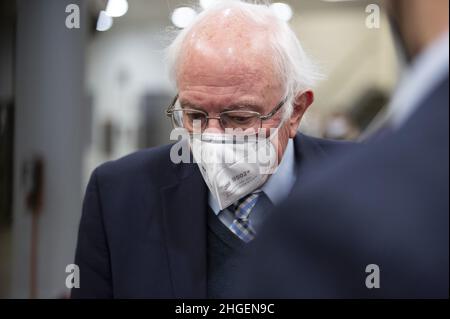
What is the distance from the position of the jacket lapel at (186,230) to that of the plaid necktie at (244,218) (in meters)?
0.07

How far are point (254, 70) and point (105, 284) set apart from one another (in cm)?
Result: 59

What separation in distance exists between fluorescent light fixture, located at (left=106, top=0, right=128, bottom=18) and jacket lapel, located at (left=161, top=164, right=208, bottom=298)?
1.53 feet

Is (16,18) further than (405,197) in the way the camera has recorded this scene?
Yes

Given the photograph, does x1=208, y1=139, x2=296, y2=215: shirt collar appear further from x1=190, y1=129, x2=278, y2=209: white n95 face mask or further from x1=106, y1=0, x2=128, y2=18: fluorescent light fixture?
x1=106, y1=0, x2=128, y2=18: fluorescent light fixture

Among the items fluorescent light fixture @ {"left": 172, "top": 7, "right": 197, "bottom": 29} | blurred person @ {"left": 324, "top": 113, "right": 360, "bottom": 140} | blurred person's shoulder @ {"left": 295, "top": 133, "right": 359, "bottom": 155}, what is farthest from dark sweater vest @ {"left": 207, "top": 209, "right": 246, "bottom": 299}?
blurred person @ {"left": 324, "top": 113, "right": 360, "bottom": 140}

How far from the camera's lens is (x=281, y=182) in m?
1.19

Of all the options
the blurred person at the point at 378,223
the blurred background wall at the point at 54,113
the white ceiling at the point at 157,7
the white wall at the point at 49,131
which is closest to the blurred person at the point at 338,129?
the blurred background wall at the point at 54,113

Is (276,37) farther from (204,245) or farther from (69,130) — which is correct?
(69,130)

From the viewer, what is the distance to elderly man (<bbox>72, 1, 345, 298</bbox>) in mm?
1122

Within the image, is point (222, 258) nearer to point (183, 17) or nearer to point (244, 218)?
point (244, 218)

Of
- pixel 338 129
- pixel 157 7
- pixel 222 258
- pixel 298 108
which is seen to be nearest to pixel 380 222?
pixel 222 258

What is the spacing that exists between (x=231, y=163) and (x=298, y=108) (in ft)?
0.74

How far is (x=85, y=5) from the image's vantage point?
1.37m
